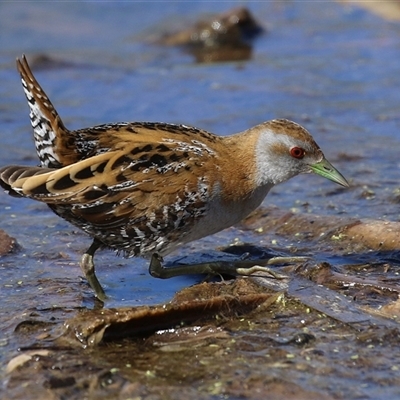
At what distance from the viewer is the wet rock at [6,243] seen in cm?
697

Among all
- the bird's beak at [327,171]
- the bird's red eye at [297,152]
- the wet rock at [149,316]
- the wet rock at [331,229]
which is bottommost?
the wet rock at [331,229]

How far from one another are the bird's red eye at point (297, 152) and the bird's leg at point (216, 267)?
697mm

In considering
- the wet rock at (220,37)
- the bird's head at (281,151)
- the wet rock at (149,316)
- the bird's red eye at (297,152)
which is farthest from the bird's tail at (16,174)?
the wet rock at (220,37)

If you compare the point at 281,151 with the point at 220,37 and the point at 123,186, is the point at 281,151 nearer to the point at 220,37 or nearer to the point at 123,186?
the point at 123,186

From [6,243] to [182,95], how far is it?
5784 millimetres

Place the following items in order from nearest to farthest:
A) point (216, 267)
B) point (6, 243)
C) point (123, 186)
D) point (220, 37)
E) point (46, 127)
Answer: point (123, 186) < point (46, 127) < point (216, 267) < point (6, 243) < point (220, 37)

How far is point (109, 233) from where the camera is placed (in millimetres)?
6164

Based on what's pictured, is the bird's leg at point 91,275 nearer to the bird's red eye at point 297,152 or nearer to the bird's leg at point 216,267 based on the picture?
the bird's leg at point 216,267

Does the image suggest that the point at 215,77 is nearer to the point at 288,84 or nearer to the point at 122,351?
the point at 288,84

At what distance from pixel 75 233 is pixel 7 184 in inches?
62.7

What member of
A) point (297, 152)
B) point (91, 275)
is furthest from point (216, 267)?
point (297, 152)

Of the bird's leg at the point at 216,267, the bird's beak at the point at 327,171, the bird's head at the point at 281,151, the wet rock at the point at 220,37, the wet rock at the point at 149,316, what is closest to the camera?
the wet rock at the point at 149,316

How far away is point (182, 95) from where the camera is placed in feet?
40.9

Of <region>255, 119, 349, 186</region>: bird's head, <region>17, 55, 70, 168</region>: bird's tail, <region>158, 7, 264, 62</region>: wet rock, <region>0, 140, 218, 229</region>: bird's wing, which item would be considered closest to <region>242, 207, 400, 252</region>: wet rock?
<region>255, 119, 349, 186</region>: bird's head
